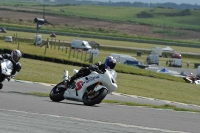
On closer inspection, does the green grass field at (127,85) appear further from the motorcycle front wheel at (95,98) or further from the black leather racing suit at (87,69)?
the motorcycle front wheel at (95,98)

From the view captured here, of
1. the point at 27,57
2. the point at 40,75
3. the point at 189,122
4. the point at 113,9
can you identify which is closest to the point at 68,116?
the point at 189,122

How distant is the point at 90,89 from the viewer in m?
14.6

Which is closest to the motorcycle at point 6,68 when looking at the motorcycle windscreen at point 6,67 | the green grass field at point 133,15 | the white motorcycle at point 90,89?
the motorcycle windscreen at point 6,67

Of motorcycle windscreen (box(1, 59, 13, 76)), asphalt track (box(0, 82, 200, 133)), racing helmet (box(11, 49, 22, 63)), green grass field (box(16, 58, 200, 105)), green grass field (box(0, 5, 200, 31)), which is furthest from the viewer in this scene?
green grass field (box(0, 5, 200, 31))

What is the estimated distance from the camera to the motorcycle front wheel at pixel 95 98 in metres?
14.2

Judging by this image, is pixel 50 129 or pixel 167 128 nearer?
pixel 50 129

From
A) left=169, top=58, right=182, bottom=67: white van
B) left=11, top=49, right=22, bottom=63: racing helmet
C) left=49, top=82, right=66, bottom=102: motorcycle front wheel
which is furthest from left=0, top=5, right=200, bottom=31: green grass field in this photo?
left=49, top=82, right=66, bottom=102: motorcycle front wheel

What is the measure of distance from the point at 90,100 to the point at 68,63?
20580mm

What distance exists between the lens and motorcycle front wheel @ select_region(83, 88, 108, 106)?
14.2 metres

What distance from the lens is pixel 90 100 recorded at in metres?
14.4

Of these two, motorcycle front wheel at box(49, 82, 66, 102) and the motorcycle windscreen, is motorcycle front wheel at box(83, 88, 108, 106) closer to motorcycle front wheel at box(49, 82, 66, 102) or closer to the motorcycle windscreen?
motorcycle front wheel at box(49, 82, 66, 102)

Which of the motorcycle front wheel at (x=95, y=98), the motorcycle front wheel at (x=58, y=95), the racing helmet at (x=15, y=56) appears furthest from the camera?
the racing helmet at (x=15, y=56)

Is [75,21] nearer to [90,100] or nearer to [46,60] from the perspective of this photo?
[46,60]

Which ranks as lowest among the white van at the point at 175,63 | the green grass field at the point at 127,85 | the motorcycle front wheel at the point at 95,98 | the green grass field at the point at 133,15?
the green grass field at the point at 133,15
